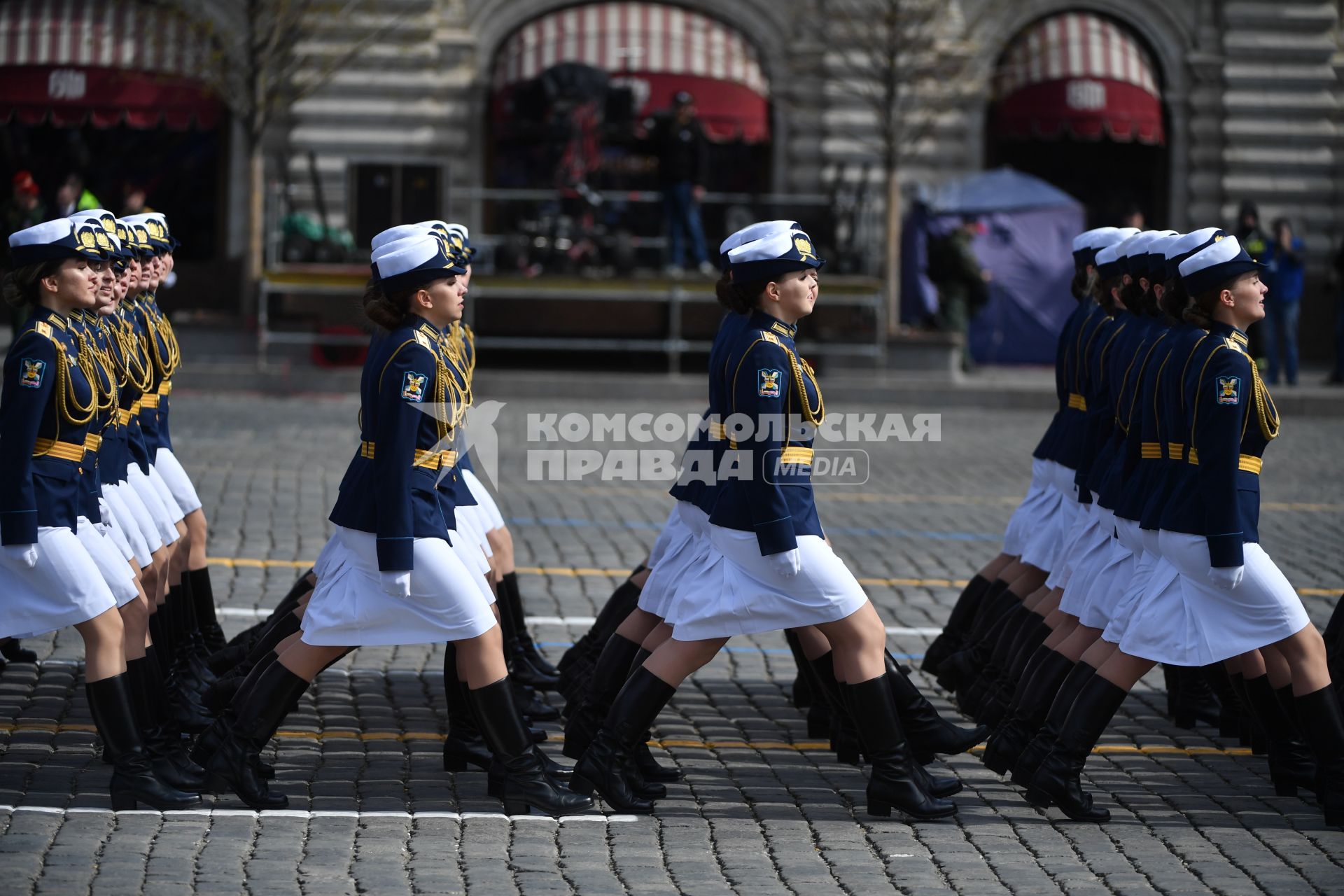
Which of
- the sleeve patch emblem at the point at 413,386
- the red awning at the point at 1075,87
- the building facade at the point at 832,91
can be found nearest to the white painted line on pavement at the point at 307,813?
the sleeve patch emblem at the point at 413,386

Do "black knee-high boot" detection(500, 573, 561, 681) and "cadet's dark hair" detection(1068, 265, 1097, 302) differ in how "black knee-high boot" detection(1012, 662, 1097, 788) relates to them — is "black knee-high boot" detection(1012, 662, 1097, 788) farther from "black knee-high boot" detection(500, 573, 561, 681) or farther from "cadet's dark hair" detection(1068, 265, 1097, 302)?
"black knee-high boot" detection(500, 573, 561, 681)

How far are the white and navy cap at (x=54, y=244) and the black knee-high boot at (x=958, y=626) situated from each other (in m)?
4.06

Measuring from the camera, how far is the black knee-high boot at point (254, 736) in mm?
Result: 6227

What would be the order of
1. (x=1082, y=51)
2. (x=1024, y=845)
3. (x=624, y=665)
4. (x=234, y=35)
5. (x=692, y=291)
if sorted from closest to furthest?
(x=1024, y=845)
(x=624, y=665)
(x=692, y=291)
(x=234, y=35)
(x=1082, y=51)

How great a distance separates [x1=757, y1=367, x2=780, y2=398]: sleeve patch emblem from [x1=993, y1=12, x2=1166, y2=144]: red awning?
2132 cm

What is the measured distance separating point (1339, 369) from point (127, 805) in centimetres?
1971

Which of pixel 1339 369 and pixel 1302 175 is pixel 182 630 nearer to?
pixel 1339 369

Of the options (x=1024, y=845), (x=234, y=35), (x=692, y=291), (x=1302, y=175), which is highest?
(x=234, y=35)

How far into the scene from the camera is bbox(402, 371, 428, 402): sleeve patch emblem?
615 cm

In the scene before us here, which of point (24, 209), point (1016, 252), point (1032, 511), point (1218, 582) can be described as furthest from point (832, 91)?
point (1218, 582)

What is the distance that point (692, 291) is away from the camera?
73.3 feet

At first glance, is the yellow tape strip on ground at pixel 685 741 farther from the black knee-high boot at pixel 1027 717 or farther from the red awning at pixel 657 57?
the red awning at pixel 657 57

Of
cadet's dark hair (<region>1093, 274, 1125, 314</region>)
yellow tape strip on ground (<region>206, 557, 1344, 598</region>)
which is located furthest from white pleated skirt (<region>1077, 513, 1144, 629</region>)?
yellow tape strip on ground (<region>206, 557, 1344, 598</region>)

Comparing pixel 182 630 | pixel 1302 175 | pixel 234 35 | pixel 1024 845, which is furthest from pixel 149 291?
pixel 1302 175
